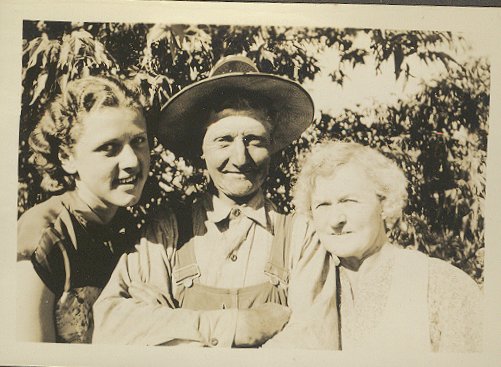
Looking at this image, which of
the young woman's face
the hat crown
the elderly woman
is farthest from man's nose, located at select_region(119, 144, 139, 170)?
the elderly woman

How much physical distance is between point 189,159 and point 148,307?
0.92 feet

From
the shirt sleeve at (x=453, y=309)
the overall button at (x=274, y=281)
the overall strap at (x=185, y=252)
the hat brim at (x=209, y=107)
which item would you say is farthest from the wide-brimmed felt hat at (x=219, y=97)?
the shirt sleeve at (x=453, y=309)

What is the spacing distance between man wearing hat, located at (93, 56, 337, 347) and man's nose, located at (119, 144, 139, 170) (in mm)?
68

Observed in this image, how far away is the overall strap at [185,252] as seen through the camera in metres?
1.26

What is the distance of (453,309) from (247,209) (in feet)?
1.39

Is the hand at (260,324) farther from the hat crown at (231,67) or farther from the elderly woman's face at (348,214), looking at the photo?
the hat crown at (231,67)

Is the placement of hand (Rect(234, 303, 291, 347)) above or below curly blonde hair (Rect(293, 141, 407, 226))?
below

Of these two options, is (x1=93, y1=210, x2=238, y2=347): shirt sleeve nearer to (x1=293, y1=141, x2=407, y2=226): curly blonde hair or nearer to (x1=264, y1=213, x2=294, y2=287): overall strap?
(x1=264, y1=213, x2=294, y2=287): overall strap

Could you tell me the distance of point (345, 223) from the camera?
1.27 m

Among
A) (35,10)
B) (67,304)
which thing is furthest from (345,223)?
(35,10)

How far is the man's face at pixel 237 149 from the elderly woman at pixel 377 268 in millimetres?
85

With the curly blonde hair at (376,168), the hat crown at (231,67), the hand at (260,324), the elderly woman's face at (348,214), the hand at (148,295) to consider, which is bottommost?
the hand at (260,324)

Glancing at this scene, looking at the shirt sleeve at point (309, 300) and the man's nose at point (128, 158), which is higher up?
the man's nose at point (128, 158)

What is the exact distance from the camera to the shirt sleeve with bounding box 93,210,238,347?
1257mm
